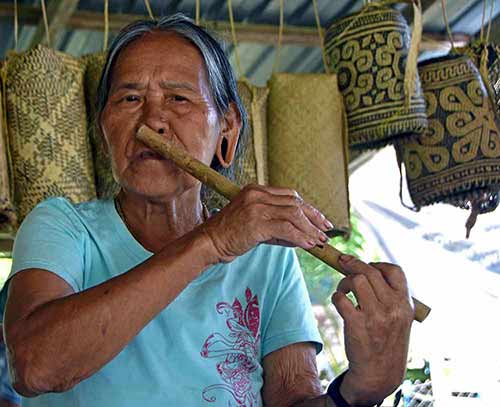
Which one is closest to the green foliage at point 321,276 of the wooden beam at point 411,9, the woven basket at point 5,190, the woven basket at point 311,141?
the wooden beam at point 411,9

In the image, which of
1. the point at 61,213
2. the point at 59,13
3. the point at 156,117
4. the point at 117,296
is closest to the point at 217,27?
the point at 59,13

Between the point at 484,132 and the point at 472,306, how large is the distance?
2.31 metres

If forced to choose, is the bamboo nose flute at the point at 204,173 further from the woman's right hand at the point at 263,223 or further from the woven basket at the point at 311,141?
the woven basket at the point at 311,141

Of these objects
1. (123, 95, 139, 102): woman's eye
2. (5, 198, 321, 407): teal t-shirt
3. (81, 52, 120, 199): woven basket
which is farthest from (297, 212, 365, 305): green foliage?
(123, 95, 139, 102): woman's eye

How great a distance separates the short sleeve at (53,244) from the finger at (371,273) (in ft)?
1.46

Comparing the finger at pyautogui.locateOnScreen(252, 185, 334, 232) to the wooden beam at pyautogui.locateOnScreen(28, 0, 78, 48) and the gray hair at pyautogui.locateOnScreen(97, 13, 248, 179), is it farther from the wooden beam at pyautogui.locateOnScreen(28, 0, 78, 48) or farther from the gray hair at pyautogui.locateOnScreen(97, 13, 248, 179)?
the wooden beam at pyautogui.locateOnScreen(28, 0, 78, 48)

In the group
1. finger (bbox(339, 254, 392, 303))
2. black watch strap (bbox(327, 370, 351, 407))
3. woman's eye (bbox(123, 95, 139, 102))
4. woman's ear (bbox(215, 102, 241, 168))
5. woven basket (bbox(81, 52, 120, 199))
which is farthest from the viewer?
woven basket (bbox(81, 52, 120, 199))

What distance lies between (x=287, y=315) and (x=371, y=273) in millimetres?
332

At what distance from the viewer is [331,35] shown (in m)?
2.72

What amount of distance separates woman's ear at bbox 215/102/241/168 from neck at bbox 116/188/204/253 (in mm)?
137

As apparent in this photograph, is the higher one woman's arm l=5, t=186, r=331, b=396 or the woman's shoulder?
the woman's shoulder

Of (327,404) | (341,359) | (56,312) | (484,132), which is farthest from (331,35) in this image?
(341,359)

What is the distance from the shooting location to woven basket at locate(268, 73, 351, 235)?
8.36 feet

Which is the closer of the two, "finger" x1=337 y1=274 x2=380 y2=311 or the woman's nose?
"finger" x1=337 y1=274 x2=380 y2=311
